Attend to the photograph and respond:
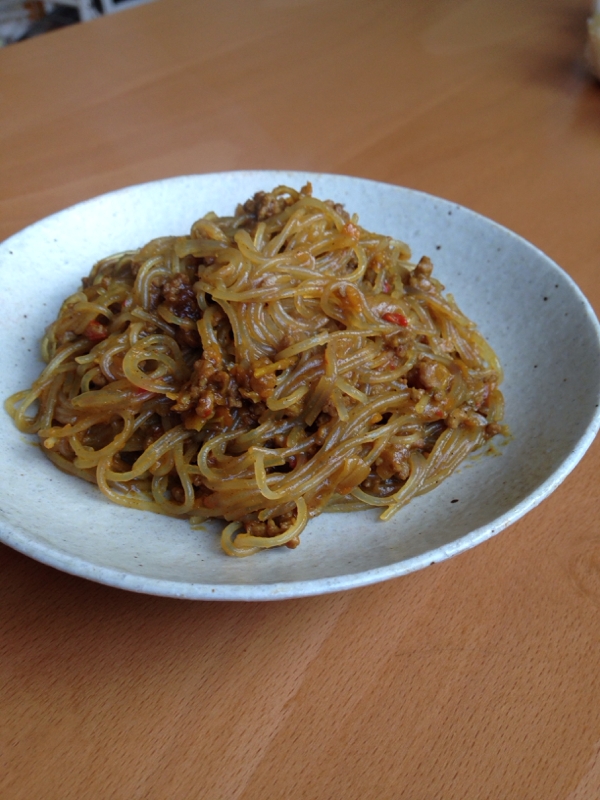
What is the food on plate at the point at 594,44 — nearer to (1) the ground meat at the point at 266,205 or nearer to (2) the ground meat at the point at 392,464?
(1) the ground meat at the point at 266,205

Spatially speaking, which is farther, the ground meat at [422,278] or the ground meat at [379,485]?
the ground meat at [422,278]

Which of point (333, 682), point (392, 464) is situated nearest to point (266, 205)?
point (392, 464)

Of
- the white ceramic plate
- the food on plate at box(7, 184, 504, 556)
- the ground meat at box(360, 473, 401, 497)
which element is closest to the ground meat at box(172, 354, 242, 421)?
the food on plate at box(7, 184, 504, 556)

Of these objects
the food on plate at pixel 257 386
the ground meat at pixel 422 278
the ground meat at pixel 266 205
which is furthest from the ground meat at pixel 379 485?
the ground meat at pixel 266 205

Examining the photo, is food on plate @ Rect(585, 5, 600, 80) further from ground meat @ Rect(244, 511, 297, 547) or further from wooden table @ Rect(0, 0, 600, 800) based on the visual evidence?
ground meat @ Rect(244, 511, 297, 547)

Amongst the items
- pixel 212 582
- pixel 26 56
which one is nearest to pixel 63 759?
pixel 212 582

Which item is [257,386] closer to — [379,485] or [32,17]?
[379,485]
